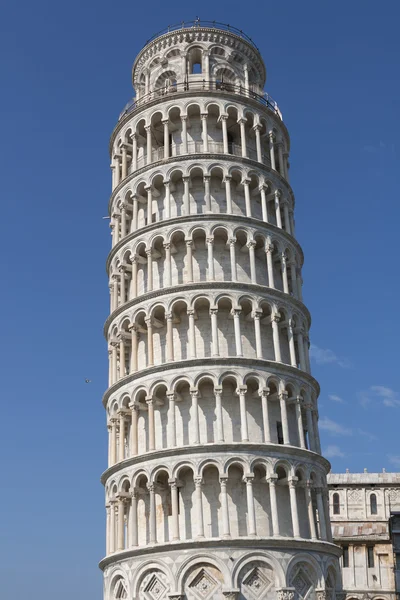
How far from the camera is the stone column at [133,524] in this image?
120 ft

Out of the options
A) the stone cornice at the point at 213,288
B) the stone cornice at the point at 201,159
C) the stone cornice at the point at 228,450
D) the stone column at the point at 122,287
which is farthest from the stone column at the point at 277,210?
the stone cornice at the point at 228,450

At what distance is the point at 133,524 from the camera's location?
36781mm

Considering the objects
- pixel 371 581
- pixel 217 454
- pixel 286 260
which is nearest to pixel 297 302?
pixel 286 260

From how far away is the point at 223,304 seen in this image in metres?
40.1

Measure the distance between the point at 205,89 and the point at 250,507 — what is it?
23.2 metres

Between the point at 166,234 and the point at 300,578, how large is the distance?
17761 mm

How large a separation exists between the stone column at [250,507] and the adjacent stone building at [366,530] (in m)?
28.5

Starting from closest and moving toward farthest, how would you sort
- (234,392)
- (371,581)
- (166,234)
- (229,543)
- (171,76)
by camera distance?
1. (229,543)
2. (234,392)
3. (166,234)
4. (171,76)
5. (371,581)

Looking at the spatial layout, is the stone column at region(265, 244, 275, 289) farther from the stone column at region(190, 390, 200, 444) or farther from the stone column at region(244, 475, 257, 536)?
the stone column at region(244, 475, 257, 536)

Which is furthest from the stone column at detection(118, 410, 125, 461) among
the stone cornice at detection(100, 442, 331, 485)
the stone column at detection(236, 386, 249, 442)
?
the stone column at detection(236, 386, 249, 442)

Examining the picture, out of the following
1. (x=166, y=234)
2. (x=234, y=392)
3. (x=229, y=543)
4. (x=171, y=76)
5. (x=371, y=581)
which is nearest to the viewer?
(x=229, y=543)

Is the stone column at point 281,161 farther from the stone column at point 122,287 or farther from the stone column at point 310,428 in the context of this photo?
the stone column at point 310,428

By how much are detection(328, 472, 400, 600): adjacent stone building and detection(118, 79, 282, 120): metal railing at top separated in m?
32.5

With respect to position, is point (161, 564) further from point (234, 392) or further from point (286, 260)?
point (286, 260)
